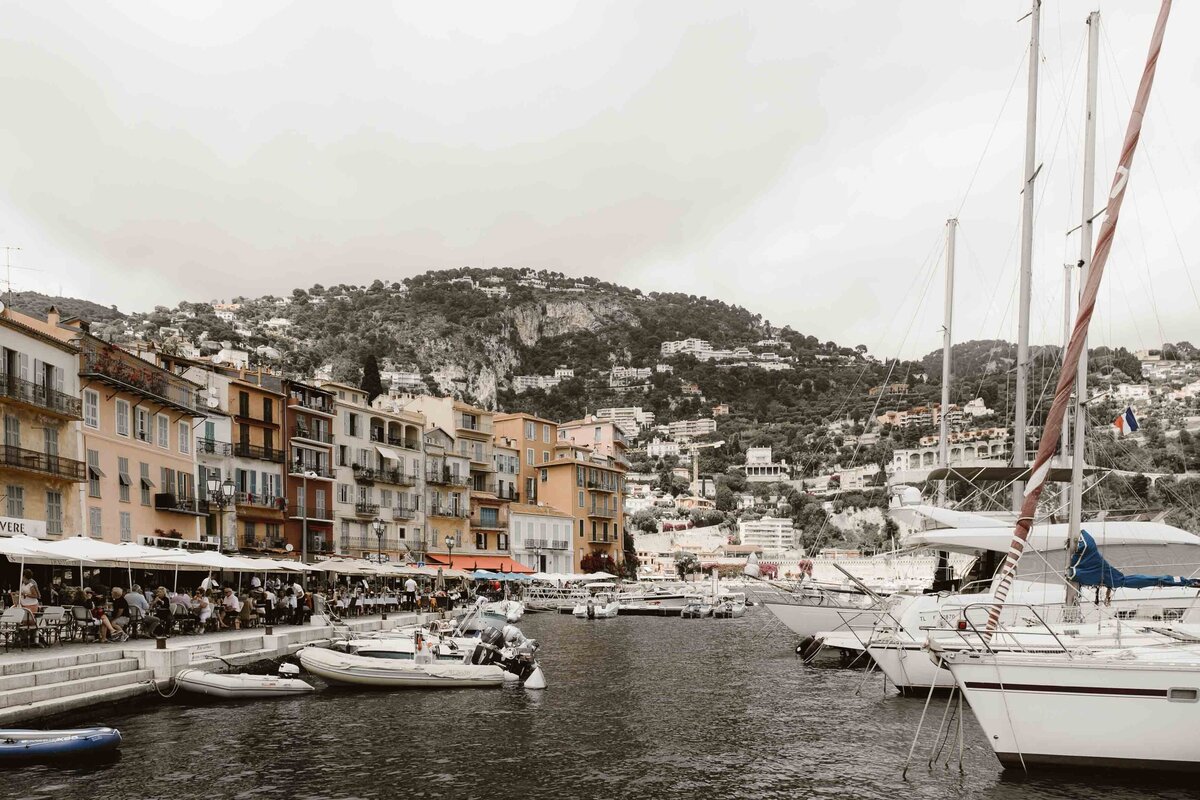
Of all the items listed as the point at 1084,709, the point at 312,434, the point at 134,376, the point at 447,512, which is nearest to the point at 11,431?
the point at 134,376

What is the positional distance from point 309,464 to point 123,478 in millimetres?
21020

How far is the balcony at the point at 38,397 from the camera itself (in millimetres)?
30938

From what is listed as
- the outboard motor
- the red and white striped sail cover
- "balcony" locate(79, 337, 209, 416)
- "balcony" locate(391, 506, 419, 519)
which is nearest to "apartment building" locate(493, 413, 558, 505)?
"balcony" locate(391, 506, 419, 519)

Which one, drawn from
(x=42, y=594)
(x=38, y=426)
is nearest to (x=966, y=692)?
(x=42, y=594)

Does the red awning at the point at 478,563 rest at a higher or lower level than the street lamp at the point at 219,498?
lower

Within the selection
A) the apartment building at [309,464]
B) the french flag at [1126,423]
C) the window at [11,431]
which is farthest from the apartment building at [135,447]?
the french flag at [1126,423]

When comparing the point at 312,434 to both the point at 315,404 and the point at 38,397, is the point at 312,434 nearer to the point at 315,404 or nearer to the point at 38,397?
the point at 315,404

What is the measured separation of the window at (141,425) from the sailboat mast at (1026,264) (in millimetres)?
34223

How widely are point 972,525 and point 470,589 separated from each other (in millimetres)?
46074

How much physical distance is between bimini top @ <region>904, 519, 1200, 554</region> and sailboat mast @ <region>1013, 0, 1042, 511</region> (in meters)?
1.68

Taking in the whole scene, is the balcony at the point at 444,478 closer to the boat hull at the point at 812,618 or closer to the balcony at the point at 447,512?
the balcony at the point at 447,512

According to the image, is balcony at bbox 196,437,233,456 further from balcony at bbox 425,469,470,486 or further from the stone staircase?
the stone staircase

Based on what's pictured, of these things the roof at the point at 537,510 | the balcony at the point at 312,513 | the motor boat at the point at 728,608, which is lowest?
the motor boat at the point at 728,608

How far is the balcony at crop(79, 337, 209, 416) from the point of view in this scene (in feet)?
118
